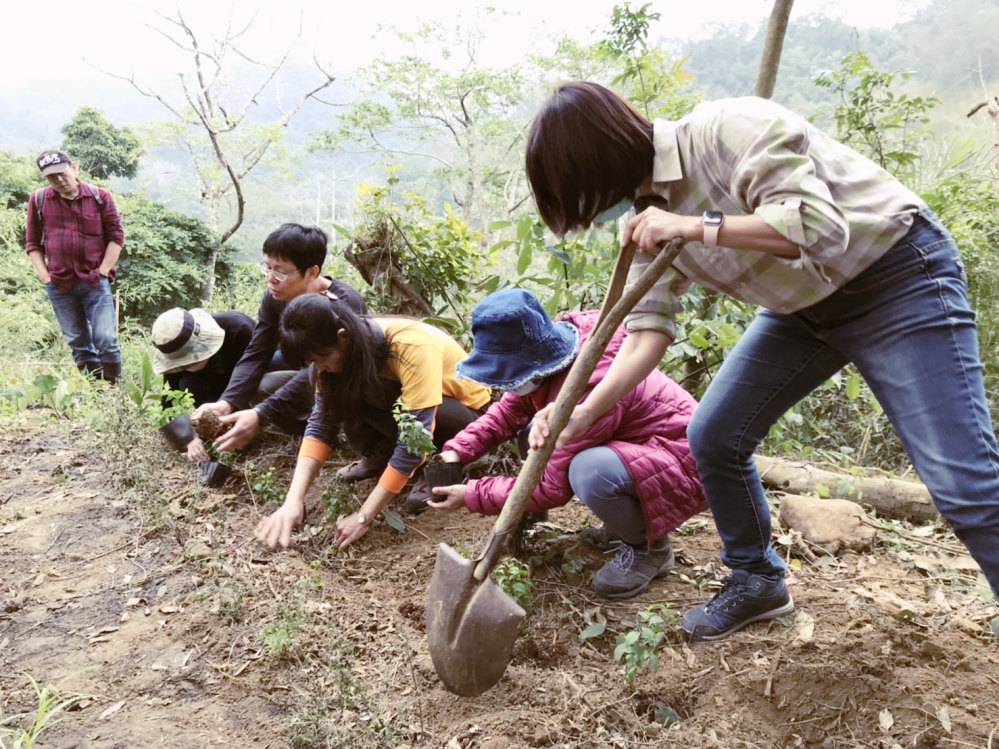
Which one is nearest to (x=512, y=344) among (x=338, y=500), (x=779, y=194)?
(x=779, y=194)

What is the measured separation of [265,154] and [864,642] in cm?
1341

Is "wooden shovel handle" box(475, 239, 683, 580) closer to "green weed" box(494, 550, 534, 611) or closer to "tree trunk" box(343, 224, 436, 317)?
"green weed" box(494, 550, 534, 611)

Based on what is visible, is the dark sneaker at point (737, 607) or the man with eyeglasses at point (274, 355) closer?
the dark sneaker at point (737, 607)

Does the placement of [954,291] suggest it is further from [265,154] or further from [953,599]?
[265,154]

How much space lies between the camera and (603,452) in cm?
190

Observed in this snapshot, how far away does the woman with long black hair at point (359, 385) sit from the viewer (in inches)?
86.4

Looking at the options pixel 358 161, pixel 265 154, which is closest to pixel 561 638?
pixel 265 154

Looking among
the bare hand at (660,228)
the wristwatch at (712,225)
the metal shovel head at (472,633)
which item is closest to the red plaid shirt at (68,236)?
the metal shovel head at (472,633)

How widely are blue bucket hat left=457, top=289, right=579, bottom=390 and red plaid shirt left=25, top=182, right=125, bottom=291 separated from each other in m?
3.88

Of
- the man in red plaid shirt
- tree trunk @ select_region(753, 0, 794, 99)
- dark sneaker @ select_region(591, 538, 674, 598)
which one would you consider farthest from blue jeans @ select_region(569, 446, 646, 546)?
the man in red plaid shirt

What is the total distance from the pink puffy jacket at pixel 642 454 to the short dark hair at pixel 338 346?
60 cm

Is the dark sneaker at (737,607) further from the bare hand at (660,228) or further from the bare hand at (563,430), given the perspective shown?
the bare hand at (660,228)

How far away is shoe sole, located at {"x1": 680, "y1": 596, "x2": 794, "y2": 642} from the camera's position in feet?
5.88

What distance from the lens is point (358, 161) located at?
19.0m
